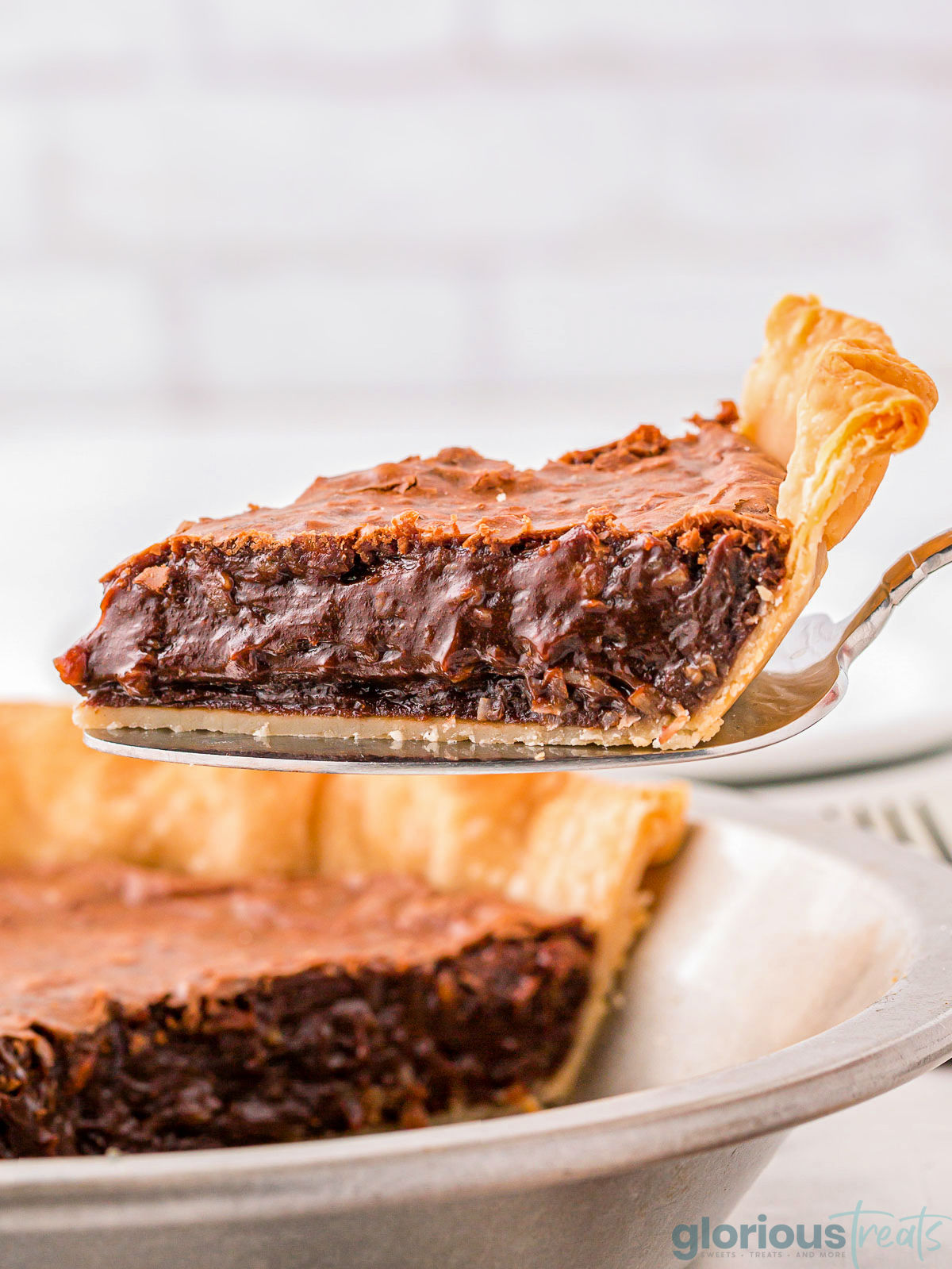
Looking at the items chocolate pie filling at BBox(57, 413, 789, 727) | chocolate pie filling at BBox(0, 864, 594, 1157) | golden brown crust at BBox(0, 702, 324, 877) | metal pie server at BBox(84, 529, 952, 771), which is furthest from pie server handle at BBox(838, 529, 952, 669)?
golden brown crust at BBox(0, 702, 324, 877)

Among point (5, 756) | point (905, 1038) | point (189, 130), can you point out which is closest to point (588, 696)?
point (905, 1038)

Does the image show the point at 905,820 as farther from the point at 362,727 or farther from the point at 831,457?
the point at 362,727

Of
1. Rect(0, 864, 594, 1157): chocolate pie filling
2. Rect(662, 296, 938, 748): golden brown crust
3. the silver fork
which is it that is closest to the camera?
Rect(662, 296, 938, 748): golden brown crust

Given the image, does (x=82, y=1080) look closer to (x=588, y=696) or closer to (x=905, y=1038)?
(x=588, y=696)

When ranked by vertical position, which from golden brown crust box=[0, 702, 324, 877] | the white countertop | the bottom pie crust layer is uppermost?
the bottom pie crust layer

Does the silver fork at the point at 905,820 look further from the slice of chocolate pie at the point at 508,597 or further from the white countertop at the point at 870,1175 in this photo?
the slice of chocolate pie at the point at 508,597

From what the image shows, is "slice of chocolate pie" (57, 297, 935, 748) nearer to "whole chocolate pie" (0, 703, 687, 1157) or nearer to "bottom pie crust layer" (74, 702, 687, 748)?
"bottom pie crust layer" (74, 702, 687, 748)
